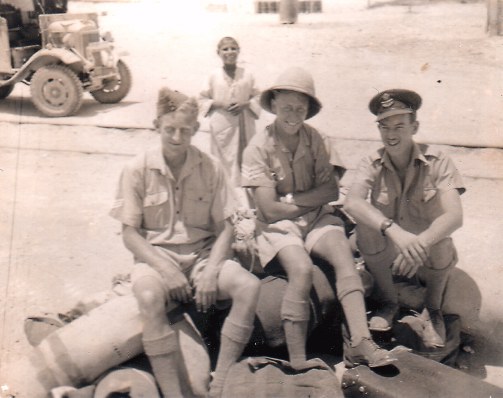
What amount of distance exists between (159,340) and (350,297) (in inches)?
37.9

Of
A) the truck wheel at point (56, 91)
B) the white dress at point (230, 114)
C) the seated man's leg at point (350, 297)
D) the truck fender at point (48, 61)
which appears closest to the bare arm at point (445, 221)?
the seated man's leg at point (350, 297)

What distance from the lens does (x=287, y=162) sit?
385cm

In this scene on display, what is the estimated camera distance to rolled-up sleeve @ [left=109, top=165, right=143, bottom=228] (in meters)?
3.43

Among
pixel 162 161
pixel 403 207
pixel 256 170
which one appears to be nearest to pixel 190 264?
pixel 162 161

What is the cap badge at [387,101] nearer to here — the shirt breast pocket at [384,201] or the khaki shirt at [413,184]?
the khaki shirt at [413,184]

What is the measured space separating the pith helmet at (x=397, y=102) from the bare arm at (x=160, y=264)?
1.36 m

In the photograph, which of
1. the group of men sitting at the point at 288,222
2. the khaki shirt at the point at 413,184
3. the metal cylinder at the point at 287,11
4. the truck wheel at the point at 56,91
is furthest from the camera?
the metal cylinder at the point at 287,11

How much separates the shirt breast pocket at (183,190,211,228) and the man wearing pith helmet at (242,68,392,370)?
0.32 metres

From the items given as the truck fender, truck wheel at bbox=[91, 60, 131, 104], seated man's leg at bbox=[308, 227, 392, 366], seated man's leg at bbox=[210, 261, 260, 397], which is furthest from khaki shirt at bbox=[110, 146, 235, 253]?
truck wheel at bbox=[91, 60, 131, 104]

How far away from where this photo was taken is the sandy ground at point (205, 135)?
4.60 metres

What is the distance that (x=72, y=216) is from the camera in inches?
228

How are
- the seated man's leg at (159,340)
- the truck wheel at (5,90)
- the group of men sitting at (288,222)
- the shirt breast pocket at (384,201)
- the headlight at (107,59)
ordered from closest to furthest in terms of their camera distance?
the seated man's leg at (159,340) < the group of men sitting at (288,222) < the shirt breast pocket at (384,201) < the headlight at (107,59) < the truck wheel at (5,90)

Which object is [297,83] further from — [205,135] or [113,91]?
[113,91]

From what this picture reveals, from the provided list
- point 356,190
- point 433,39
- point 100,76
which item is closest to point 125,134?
point 100,76
